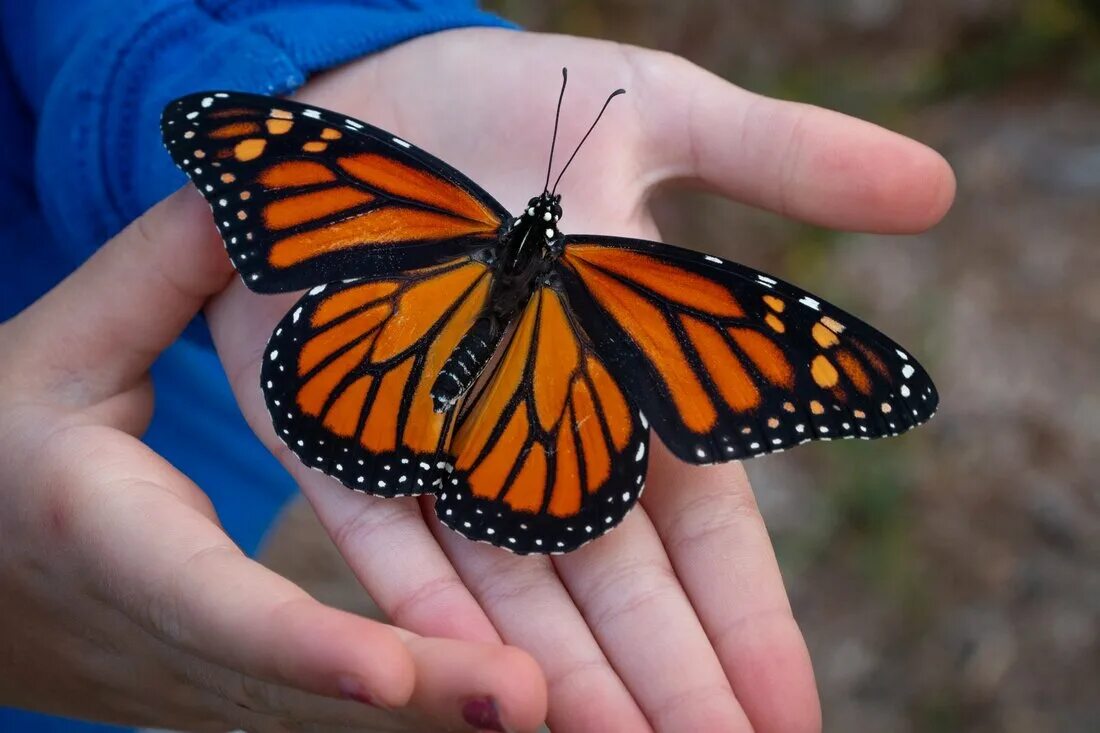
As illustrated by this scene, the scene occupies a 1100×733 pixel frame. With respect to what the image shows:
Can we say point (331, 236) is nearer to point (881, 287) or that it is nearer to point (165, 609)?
point (165, 609)

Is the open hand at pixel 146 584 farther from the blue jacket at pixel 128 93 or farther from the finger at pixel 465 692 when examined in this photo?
the blue jacket at pixel 128 93

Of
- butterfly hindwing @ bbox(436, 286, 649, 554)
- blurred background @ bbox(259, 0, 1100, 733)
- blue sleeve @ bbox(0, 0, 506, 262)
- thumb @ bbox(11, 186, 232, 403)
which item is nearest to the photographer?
butterfly hindwing @ bbox(436, 286, 649, 554)

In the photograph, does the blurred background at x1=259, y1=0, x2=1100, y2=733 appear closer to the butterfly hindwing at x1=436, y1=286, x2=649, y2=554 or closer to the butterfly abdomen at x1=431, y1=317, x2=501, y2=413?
the butterfly hindwing at x1=436, y1=286, x2=649, y2=554

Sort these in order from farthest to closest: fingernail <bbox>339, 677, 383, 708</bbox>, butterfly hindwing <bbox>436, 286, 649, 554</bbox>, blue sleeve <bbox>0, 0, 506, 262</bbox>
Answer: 1. blue sleeve <bbox>0, 0, 506, 262</bbox>
2. butterfly hindwing <bbox>436, 286, 649, 554</bbox>
3. fingernail <bbox>339, 677, 383, 708</bbox>

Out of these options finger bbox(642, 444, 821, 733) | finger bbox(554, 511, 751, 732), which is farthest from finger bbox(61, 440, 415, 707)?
finger bbox(642, 444, 821, 733)

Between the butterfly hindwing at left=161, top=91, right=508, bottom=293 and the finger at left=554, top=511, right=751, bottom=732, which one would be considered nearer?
the finger at left=554, top=511, right=751, bottom=732
